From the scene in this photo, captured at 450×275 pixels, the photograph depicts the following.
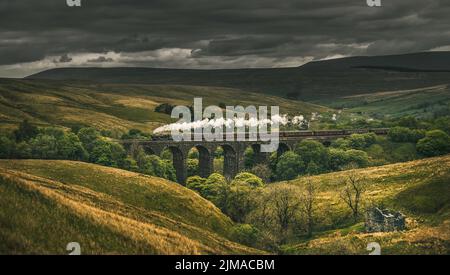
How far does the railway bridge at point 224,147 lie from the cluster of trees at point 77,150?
554 centimetres

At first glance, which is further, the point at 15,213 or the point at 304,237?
the point at 304,237

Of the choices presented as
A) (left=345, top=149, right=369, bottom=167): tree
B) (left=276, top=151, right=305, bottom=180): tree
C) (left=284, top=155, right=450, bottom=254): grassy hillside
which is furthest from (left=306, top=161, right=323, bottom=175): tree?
(left=284, top=155, right=450, bottom=254): grassy hillside

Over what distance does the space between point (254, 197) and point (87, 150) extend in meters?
37.3

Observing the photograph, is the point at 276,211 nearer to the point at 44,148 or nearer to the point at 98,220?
the point at 98,220

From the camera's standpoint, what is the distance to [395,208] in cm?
6844

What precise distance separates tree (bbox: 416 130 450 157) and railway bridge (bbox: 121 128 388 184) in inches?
1011

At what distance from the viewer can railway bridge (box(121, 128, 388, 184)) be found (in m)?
111

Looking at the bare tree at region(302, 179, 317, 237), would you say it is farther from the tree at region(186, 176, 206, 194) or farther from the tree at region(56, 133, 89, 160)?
the tree at region(56, 133, 89, 160)

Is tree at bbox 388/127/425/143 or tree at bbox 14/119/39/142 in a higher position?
tree at bbox 14/119/39/142

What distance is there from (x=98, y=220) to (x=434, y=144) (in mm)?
89760

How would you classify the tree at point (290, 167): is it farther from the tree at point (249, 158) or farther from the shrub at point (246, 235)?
the shrub at point (246, 235)

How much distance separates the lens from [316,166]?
11319 centimetres
